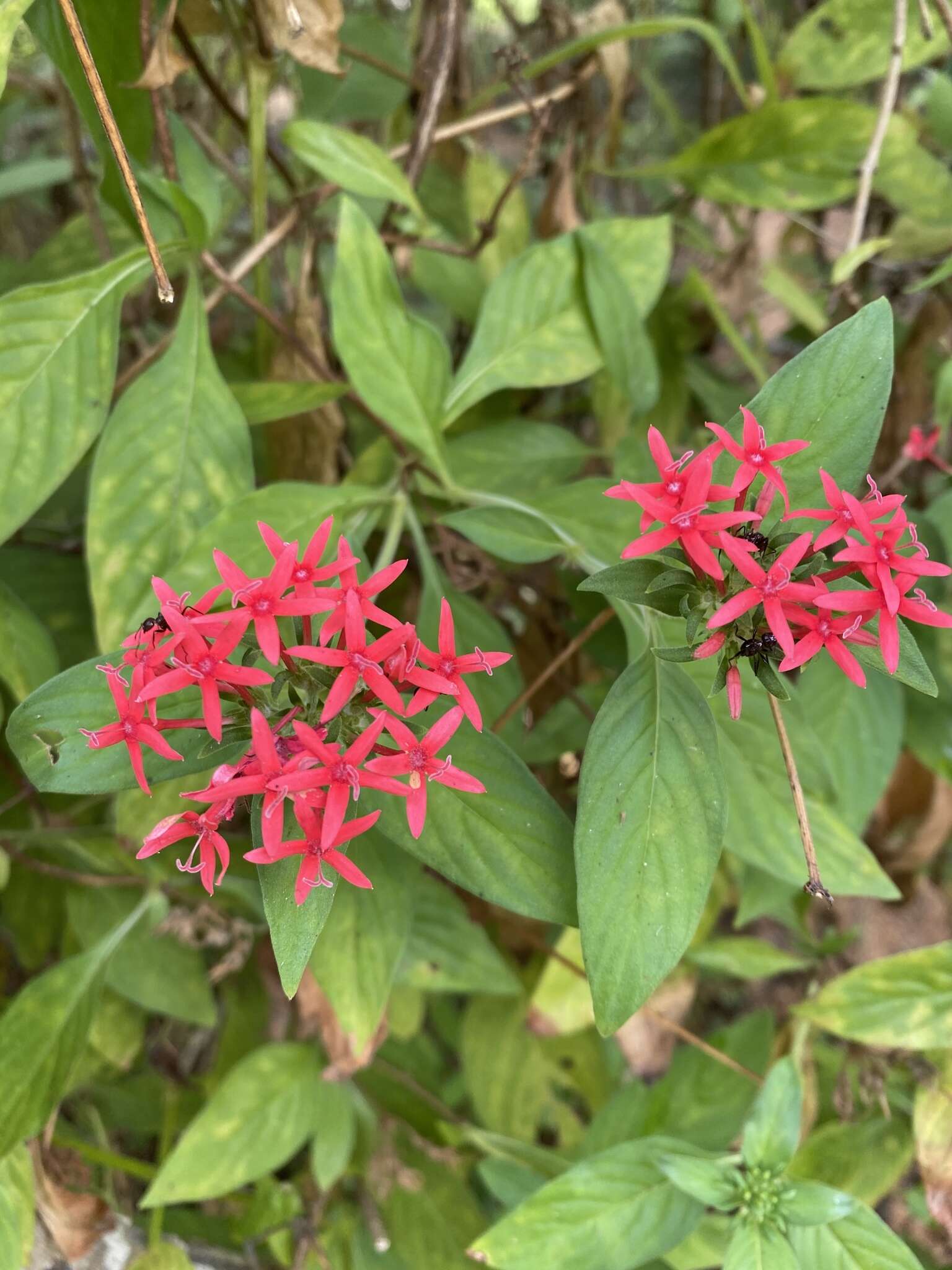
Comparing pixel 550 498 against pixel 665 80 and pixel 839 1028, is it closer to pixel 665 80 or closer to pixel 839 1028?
pixel 839 1028

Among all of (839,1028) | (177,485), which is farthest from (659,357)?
(839,1028)

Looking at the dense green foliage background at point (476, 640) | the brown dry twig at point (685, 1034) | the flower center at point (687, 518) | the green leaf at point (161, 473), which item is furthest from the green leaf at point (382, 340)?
the brown dry twig at point (685, 1034)

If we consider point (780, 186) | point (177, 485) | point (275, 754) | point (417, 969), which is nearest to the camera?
point (275, 754)

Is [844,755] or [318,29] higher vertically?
[318,29]

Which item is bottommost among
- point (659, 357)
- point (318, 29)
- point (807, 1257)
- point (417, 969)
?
point (807, 1257)

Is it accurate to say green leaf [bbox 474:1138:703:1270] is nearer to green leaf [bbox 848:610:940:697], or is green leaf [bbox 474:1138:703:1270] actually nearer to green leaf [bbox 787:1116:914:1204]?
Answer: green leaf [bbox 787:1116:914:1204]

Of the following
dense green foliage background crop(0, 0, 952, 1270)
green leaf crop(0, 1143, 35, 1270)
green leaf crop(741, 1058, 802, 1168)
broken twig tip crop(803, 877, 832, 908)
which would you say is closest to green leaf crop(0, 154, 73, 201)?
dense green foliage background crop(0, 0, 952, 1270)

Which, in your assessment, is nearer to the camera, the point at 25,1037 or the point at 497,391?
the point at 25,1037

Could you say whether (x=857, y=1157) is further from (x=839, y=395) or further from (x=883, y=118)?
(x=883, y=118)
